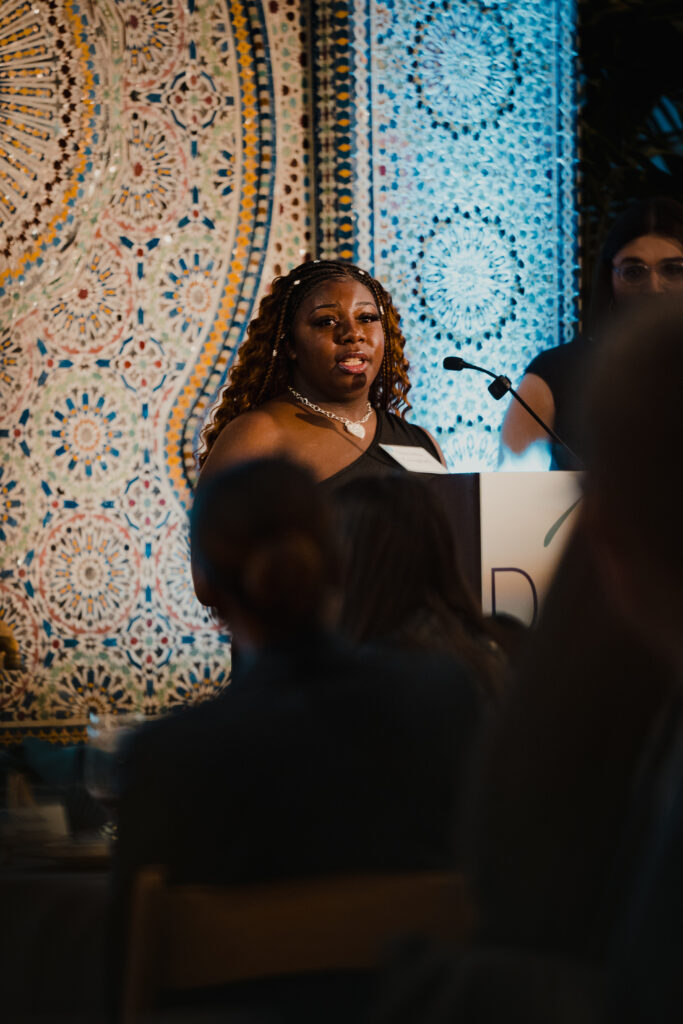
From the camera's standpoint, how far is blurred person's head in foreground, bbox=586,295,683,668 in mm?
614

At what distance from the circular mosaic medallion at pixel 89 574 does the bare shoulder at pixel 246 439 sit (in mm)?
1203

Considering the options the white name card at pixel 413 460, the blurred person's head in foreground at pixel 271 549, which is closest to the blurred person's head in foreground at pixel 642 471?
the blurred person's head in foreground at pixel 271 549

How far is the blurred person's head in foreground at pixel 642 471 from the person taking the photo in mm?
614

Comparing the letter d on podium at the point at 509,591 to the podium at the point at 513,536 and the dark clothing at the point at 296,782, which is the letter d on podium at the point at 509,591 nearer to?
the podium at the point at 513,536

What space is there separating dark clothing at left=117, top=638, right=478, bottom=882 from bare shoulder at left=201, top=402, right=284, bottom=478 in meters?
1.46

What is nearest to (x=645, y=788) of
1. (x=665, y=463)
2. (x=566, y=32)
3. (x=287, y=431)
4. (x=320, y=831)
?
(x=665, y=463)

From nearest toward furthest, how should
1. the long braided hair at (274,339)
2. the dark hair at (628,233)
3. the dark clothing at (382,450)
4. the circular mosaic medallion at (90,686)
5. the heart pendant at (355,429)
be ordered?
the dark clothing at (382,450), the heart pendant at (355,429), the long braided hair at (274,339), the dark hair at (628,233), the circular mosaic medallion at (90,686)

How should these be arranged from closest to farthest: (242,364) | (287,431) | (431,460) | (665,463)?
(665,463)
(431,460)
(287,431)
(242,364)

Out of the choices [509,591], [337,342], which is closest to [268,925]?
[509,591]

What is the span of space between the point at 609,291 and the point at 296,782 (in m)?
2.36

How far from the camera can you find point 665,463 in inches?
24.1

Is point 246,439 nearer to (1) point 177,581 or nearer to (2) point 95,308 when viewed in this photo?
(1) point 177,581

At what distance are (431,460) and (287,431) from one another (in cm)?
42

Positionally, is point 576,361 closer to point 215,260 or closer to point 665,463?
point 215,260
